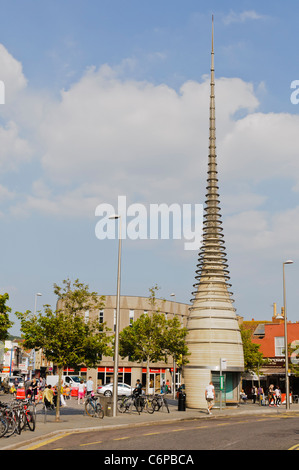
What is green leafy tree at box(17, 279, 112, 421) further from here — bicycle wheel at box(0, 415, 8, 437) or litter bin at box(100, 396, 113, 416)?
bicycle wheel at box(0, 415, 8, 437)

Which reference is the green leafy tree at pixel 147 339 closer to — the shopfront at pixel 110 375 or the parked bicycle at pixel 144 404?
the parked bicycle at pixel 144 404

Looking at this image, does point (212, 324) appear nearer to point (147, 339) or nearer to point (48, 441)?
point (147, 339)

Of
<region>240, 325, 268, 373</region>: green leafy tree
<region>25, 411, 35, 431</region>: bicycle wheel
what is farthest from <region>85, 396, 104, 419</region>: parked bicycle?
<region>240, 325, 268, 373</region>: green leafy tree

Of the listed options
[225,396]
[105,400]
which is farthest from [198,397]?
[105,400]

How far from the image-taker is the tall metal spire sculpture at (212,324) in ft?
126

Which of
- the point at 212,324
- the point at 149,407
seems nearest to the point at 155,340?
the point at 212,324

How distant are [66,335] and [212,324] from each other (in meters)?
15.9

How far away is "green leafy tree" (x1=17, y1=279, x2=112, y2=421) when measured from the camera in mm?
26406

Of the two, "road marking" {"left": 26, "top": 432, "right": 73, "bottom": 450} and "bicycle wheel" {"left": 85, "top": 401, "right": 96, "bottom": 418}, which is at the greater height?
"road marking" {"left": 26, "top": 432, "right": 73, "bottom": 450}

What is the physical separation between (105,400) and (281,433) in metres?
11.0

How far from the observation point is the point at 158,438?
18266 mm

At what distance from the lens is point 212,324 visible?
39.4m

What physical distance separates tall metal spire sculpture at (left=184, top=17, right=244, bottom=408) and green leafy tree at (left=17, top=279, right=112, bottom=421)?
505 inches
